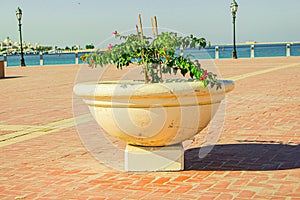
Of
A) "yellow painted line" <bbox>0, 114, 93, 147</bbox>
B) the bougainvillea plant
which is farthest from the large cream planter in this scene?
"yellow painted line" <bbox>0, 114, 93, 147</bbox>

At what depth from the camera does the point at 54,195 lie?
4703mm

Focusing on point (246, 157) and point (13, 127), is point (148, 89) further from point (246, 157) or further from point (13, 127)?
point (13, 127)

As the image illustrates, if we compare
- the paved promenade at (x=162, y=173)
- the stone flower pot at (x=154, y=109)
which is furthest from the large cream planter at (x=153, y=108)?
the paved promenade at (x=162, y=173)

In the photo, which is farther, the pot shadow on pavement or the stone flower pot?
the pot shadow on pavement

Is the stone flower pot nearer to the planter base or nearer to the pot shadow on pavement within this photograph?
the planter base

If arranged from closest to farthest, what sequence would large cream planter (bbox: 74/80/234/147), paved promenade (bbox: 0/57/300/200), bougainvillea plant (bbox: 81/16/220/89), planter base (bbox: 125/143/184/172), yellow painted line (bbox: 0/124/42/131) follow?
paved promenade (bbox: 0/57/300/200) < large cream planter (bbox: 74/80/234/147) < bougainvillea plant (bbox: 81/16/220/89) < planter base (bbox: 125/143/184/172) < yellow painted line (bbox: 0/124/42/131)

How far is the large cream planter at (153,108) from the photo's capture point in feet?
15.9

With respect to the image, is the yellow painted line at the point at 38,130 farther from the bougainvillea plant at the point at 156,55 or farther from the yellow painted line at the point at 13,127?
the bougainvillea plant at the point at 156,55

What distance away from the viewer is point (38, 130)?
8273mm

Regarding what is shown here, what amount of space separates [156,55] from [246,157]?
1.67 metres

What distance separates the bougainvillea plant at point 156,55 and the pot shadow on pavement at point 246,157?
1056 mm

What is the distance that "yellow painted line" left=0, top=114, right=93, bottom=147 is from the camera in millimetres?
7535

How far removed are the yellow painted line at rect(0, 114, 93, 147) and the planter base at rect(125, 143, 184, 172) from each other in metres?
2.47

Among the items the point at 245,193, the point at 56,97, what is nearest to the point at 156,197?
the point at 245,193
